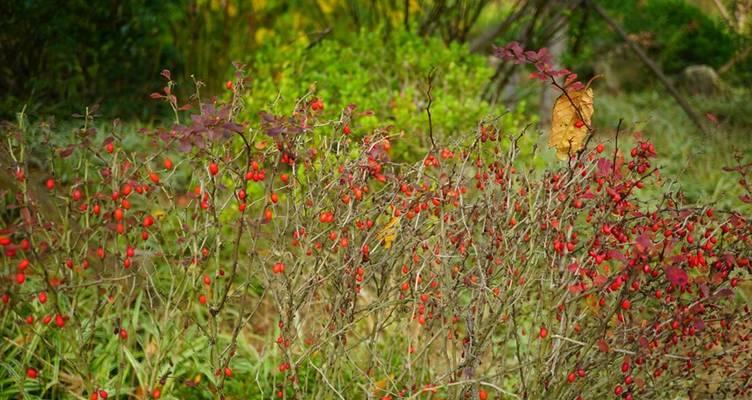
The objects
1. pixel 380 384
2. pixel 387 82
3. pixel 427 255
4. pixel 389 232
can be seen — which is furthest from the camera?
pixel 387 82

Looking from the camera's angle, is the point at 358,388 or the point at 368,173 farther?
the point at 358,388

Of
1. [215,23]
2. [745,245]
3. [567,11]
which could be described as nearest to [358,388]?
[745,245]

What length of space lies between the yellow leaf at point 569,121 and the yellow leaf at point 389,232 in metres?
0.65

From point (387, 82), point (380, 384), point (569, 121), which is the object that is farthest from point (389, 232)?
point (387, 82)

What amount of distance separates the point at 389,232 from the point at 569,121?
763 mm

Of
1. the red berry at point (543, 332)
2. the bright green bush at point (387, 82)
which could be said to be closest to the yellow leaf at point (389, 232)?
the red berry at point (543, 332)

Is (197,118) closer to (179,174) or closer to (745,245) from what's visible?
(745,245)

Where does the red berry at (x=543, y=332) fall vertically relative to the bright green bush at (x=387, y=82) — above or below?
above

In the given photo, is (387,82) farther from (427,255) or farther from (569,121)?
(427,255)

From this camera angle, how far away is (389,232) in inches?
110

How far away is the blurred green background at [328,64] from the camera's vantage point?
17.3 ft

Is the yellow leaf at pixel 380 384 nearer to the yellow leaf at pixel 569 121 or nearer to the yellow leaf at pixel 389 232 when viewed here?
the yellow leaf at pixel 389 232

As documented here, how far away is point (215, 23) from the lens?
305 inches

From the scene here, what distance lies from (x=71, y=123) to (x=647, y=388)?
4.59 meters
